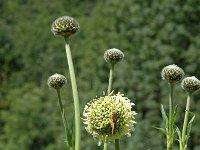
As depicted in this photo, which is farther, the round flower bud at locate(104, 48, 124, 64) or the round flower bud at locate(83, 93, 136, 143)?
the round flower bud at locate(104, 48, 124, 64)

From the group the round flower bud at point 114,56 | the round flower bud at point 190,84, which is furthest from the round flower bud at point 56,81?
the round flower bud at point 190,84

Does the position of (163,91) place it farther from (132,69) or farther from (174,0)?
A: (174,0)

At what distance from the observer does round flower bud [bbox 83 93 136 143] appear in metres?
1.87

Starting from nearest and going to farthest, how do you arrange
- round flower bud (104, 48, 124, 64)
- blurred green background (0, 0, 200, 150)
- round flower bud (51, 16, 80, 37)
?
round flower bud (51, 16, 80, 37)
round flower bud (104, 48, 124, 64)
blurred green background (0, 0, 200, 150)

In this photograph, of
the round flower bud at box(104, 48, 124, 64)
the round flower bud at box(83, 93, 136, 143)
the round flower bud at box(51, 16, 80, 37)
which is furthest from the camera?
the round flower bud at box(104, 48, 124, 64)

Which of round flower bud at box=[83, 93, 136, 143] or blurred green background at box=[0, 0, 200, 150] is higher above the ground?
blurred green background at box=[0, 0, 200, 150]

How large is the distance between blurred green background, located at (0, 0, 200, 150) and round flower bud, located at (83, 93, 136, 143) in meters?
17.5

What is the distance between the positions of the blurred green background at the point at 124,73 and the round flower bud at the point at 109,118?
17466mm

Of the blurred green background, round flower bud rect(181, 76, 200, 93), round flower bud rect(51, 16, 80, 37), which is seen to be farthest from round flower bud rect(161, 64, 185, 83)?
the blurred green background

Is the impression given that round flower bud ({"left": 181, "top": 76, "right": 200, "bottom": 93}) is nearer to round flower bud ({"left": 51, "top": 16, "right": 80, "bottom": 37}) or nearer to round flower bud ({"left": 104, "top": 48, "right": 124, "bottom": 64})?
round flower bud ({"left": 104, "top": 48, "right": 124, "bottom": 64})

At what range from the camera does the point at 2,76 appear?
44844 millimetres

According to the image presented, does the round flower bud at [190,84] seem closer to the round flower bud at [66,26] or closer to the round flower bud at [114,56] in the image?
the round flower bud at [114,56]

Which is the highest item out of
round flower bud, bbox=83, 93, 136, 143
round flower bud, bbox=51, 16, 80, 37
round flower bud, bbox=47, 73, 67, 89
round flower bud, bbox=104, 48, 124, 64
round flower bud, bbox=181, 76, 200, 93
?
round flower bud, bbox=51, 16, 80, 37

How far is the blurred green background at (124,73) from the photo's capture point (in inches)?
967
